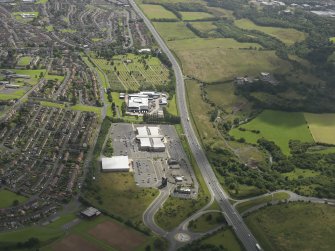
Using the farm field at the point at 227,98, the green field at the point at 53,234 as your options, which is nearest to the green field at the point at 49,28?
the farm field at the point at 227,98

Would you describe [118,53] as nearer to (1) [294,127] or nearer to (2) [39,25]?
(2) [39,25]

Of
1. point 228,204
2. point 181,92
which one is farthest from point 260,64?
point 228,204

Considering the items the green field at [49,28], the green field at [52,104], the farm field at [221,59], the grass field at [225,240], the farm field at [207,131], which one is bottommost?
the farm field at [221,59]

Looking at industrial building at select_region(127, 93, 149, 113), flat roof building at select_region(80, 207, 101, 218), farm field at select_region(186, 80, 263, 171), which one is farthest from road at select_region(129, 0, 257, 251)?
flat roof building at select_region(80, 207, 101, 218)

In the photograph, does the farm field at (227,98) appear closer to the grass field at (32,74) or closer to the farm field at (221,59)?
the farm field at (221,59)

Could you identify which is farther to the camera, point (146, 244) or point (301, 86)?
point (301, 86)

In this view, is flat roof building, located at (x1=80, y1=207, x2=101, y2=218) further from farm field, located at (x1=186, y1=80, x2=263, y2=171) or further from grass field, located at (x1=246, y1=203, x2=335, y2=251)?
farm field, located at (x1=186, y1=80, x2=263, y2=171)

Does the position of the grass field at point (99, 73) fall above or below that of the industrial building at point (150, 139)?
below
